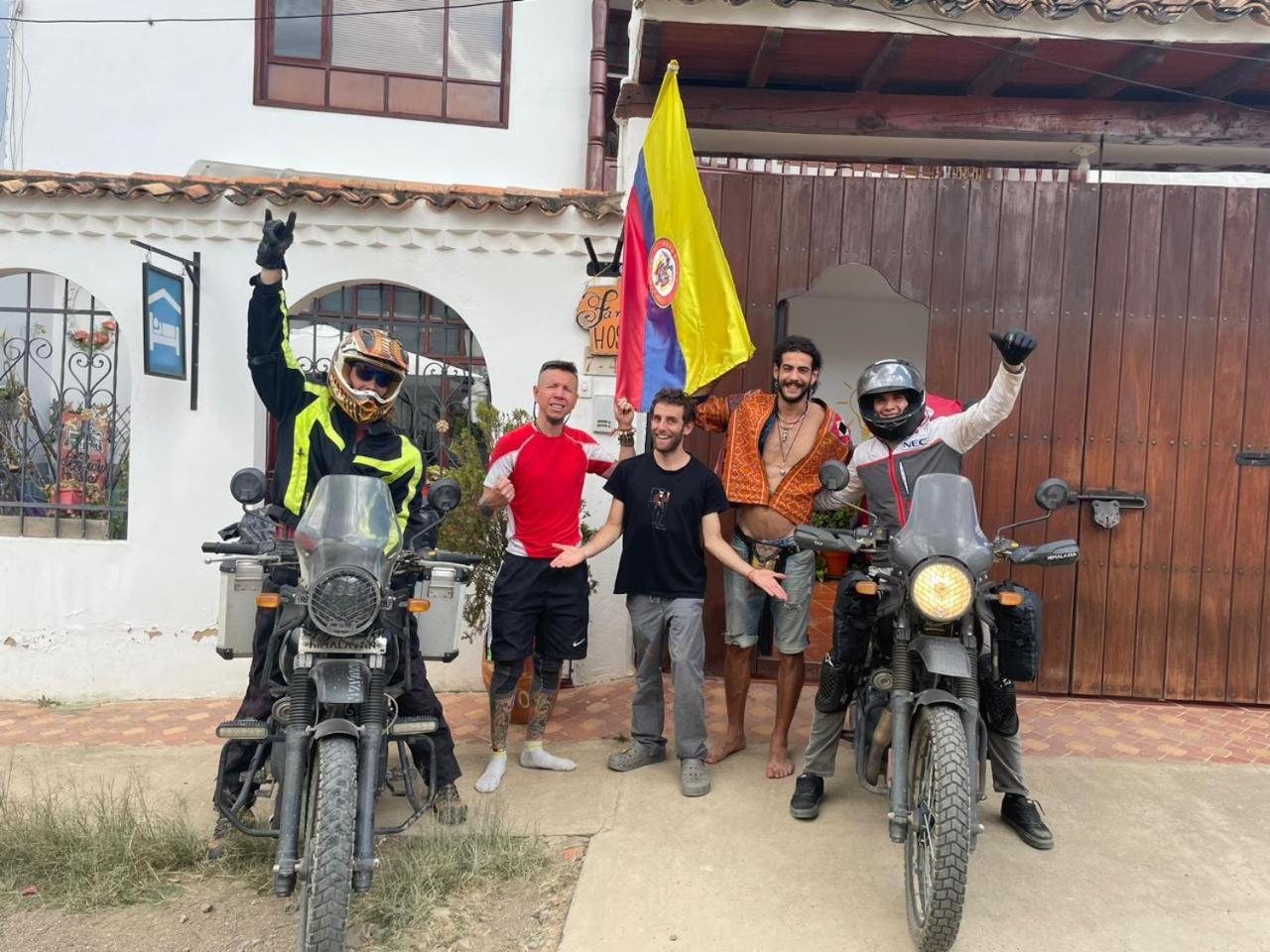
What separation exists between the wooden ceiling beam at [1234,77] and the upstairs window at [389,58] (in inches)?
234

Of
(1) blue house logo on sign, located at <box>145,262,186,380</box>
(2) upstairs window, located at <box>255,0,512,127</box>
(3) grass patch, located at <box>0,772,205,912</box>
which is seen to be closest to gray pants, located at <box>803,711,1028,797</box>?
(3) grass patch, located at <box>0,772,205,912</box>

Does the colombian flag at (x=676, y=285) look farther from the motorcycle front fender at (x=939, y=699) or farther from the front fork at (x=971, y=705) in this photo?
the motorcycle front fender at (x=939, y=699)

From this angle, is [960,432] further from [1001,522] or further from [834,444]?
[1001,522]

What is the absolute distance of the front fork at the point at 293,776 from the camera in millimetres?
2541

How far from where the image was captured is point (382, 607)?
2770 mm

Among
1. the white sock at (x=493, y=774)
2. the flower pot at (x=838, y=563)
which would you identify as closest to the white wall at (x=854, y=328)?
the flower pot at (x=838, y=563)

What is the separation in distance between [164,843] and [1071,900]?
326 centimetres

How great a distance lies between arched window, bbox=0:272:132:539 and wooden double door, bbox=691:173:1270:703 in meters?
4.04

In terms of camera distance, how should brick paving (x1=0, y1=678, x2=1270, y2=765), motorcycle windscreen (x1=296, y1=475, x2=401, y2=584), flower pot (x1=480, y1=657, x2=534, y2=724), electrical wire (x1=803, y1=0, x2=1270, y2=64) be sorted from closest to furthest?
motorcycle windscreen (x1=296, y1=475, x2=401, y2=584) → brick paving (x1=0, y1=678, x2=1270, y2=765) → flower pot (x1=480, y1=657, x2=534, y2=724) → electrical wire (x1=803, y1=0, x2=1270, y2=64)

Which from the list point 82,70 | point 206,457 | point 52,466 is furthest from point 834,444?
point 82,70

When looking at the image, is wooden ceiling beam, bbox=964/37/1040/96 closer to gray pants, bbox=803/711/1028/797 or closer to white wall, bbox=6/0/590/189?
gray pants, bbox=803/711/1028/797

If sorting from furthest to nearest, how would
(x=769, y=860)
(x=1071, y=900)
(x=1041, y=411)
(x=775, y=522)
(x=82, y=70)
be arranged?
(x=82, y=70), (x=1041, y=411), (x=775, y=522), (x=769, y=860), (x=1071, y=900)

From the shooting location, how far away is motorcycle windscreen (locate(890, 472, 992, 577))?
9.64 feet

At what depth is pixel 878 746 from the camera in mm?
3207
